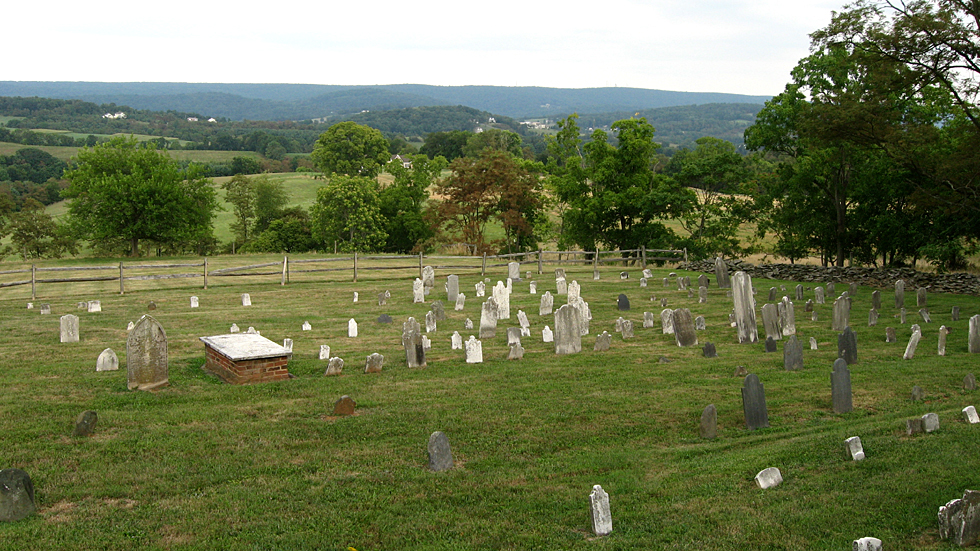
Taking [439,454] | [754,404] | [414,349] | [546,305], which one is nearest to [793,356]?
[754,404]

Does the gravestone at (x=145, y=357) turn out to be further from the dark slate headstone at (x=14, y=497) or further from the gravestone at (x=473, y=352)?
the gravestone at (x=473, y=352)

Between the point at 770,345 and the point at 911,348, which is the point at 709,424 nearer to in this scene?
the point at 770,345

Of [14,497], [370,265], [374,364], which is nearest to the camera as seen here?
[14,497]

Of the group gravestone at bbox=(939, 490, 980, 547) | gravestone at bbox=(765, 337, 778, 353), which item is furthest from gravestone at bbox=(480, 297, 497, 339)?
gravestone at bbox=(939, 490, 980, 547)

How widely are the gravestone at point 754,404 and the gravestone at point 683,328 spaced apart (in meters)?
6.10

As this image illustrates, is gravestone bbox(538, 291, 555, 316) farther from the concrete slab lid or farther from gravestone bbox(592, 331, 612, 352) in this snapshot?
the concrete slab lid

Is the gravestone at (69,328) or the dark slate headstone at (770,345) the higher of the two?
the dark slate headstone at (770,345)

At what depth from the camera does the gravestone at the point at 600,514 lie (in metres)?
6.44

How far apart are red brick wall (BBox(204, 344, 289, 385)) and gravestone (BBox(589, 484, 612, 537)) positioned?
754 centimetres

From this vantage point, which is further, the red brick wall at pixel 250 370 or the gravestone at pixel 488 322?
the gravestone at pixel 488 322

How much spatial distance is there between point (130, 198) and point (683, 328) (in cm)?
3971

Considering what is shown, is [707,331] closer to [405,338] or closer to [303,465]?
[405,338]

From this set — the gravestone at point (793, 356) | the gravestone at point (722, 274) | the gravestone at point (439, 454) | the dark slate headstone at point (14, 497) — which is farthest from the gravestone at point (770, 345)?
the dark slate headstone at point (14, 497)

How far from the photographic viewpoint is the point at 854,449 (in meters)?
7.96
